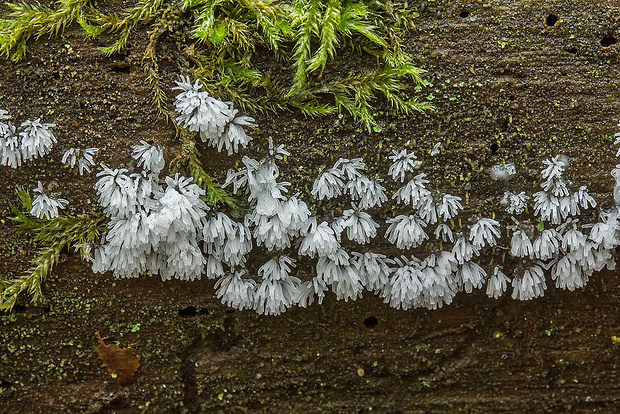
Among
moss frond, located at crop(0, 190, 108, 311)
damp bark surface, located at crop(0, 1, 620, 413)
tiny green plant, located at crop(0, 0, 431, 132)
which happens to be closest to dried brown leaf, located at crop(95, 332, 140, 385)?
damp bark surface, located at crop(0, 1, 620, 413)

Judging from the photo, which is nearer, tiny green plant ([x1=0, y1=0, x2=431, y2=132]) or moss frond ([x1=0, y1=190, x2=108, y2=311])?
tiny green plant ([x1=0, y1=0, x2=431, y2=132])

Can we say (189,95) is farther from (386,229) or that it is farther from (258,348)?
(258,348)

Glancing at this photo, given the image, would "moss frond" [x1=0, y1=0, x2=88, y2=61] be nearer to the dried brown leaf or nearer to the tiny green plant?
the tiny green plant

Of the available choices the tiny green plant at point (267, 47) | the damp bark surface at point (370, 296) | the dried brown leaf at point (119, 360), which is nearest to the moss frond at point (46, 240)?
the damp bark surface at point (370, 296)

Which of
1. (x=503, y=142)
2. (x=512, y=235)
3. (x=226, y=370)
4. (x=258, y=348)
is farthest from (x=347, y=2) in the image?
(x=226, y=370)

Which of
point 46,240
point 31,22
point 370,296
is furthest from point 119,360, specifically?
point 31,22

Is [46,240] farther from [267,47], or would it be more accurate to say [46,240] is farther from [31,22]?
[267,47]
